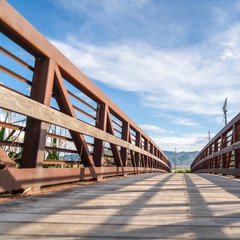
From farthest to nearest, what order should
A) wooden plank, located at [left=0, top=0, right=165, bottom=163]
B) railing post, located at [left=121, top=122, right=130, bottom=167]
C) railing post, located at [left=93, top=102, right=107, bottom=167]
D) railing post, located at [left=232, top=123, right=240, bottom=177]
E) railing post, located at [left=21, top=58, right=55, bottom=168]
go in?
railing post, located at [left=121, top=122, right=130, bottom=167], railing post, located at [left=232, top=123, right=240, bottom=177], railing post, located at [left=93, top=102, right=107, bottom=167], railing post, located at [left=21, top=58, right=55, bottom=168], wooden plank, located at [left=0, top=0, right=165, bottom=163]

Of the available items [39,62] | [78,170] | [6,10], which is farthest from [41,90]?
[78,170]

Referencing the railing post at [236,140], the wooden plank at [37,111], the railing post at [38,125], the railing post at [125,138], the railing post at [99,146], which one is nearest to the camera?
the wooden plank at [37,111]

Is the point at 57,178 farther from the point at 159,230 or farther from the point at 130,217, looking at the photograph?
the point at 159,230

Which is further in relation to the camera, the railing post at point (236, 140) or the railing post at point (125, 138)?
the railing post at point (125, 138)

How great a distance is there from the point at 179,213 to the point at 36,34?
89.1 inches

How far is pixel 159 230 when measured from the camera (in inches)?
46.6

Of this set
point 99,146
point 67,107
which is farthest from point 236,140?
point 67,107

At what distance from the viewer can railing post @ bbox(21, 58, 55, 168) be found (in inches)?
94.6

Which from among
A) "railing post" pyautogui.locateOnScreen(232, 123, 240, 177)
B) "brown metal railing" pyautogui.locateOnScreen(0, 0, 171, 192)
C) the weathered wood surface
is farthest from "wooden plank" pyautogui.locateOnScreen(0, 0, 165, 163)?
"railing post" pyautogui.locateOnScreen(232, 123, 240, 177)

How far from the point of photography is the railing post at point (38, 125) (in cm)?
240

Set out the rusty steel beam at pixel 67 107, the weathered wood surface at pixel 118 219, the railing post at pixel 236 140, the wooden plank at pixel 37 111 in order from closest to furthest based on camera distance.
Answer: the weathered wood surface at pixel 118 219
the wooden plank at pixel 37 111
the rusty steel beam at pixel 67 107
the railing post at pixel 236 140

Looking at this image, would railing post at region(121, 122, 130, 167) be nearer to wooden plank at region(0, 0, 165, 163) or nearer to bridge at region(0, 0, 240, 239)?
bridge at region(0, 0, 240, 239)

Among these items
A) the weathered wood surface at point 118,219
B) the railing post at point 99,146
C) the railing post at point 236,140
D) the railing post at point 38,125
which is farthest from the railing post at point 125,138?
the weathered wood surface at point 118,219

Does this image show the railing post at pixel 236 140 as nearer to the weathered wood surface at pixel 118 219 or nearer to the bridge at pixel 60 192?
the bridge at pixel 60 192
